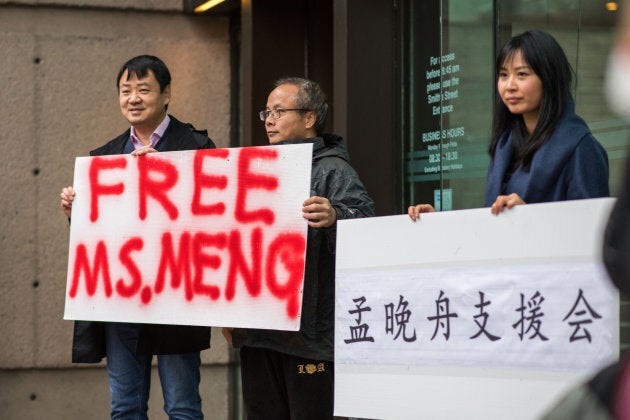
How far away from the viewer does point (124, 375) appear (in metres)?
5.21

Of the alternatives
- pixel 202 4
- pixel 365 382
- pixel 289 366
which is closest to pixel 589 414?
pixel 365 382

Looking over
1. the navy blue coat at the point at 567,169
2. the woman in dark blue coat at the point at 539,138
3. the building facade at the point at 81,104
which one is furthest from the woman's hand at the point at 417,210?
the building facade at the point at 81,104

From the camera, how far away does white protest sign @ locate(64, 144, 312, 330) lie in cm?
455

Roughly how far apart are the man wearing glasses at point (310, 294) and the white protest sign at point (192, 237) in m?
0.07

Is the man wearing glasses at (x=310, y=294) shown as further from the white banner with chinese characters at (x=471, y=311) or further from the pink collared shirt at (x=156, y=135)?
the pink collared shirt at (x=156, y=135)

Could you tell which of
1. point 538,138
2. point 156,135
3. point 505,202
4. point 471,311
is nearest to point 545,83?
point 538,138

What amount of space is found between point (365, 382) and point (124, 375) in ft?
4.69

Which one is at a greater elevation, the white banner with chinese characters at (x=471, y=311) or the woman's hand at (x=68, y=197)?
the woman's hand at (x=68, y=197)

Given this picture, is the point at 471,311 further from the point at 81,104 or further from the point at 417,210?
the point at 81,104

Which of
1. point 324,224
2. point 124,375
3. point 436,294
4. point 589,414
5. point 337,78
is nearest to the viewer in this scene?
point 589,414

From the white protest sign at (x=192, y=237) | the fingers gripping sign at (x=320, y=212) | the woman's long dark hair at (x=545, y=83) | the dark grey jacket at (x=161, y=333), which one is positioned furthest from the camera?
the dark grey jacket at (x=161, y=333)

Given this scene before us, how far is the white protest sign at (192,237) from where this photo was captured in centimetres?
455

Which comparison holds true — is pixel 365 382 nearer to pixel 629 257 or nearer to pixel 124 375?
pixel 124 375

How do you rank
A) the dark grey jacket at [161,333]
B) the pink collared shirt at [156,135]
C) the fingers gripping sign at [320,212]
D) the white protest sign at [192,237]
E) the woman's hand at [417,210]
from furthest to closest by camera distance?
1. the pink collared shirt at [156,135]
2. the dark grey jacket at [161,333]
3. the white protest sign at [192,237]
4. the fingers gripping sign at [320,212]
5. the woman's hand at [417,210]
